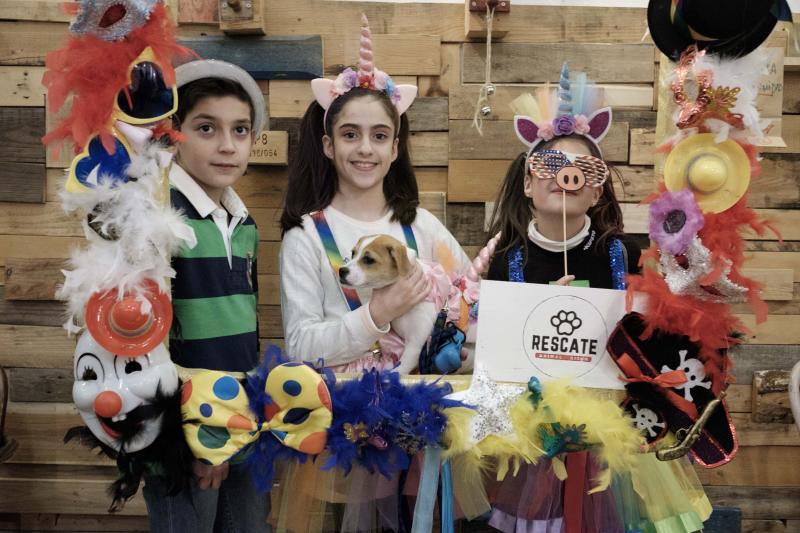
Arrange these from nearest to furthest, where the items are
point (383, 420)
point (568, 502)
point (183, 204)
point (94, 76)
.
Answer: point (94, 76)
point (383, 420)
point (568, 502)
point (183, 204)

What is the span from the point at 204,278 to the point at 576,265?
944mm

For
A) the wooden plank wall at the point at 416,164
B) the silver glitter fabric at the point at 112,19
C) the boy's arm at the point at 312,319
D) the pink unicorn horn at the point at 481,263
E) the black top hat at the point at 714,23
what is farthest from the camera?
the wooden plank wall at the point at 416,164

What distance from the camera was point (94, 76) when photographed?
60.9 inches

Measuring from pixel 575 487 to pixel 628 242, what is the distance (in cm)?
70

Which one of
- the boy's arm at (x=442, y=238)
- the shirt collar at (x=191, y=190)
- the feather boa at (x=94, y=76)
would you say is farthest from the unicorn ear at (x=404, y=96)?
the feather boa at (x=94, y=76)

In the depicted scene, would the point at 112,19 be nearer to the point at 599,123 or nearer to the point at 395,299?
the point at 395,299

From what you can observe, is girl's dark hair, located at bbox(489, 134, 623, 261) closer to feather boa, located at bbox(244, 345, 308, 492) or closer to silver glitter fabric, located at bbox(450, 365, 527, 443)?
silver glitter fabric, located at bbox(450, 365, 527, 443)

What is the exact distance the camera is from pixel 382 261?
1834 mm

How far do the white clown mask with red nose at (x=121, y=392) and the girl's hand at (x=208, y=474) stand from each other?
0.46 feet

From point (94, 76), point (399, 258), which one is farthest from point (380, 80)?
point (94, 76)

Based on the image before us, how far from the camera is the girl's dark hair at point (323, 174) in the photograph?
206 cm

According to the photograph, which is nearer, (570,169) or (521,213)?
(570,169)

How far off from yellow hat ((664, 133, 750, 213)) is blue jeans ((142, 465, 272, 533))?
3.85ft

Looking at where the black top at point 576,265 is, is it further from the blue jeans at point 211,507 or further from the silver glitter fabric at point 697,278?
the blue jeans at point 211,507
